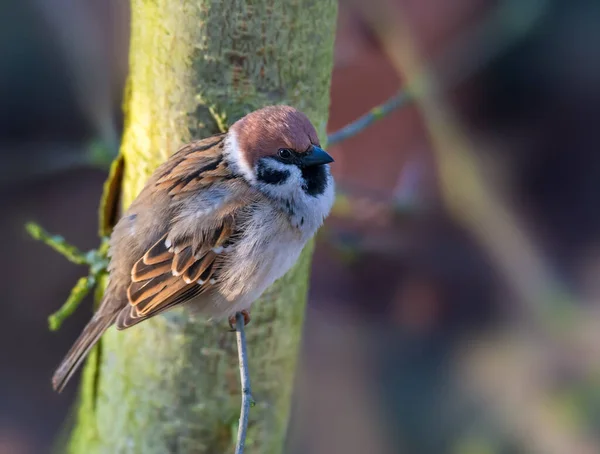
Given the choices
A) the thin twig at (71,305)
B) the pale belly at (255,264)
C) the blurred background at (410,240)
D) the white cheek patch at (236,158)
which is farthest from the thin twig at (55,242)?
the blurred background at (410,240)

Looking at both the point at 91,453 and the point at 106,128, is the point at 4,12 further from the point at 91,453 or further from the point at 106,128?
the point at 91,453

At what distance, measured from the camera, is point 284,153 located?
1974 mm

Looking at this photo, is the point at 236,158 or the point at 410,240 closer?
the point at 236,158

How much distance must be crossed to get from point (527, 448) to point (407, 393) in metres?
1.02

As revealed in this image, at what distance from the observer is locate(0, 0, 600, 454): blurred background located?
15.6ft

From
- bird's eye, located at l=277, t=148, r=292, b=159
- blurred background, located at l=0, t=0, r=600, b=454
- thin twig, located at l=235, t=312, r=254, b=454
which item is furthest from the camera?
blurred background, located at l=0, t=0, r=600, b=454

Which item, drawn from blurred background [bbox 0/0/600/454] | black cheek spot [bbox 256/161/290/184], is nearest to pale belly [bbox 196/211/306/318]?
black cheek spot [bbox 256/161/290/184]

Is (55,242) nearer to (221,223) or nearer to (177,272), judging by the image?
(177,272)

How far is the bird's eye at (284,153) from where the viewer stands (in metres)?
1.96

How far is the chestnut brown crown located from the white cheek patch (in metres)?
0.01

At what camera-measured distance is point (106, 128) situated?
289 centimetres

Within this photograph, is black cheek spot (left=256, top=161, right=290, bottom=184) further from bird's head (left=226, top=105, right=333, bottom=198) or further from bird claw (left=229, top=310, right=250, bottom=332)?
bird claw (left=229, top=310, right=250, bottom=332)

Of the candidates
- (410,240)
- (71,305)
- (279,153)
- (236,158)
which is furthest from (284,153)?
(410,240)

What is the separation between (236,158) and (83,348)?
0.72 m
